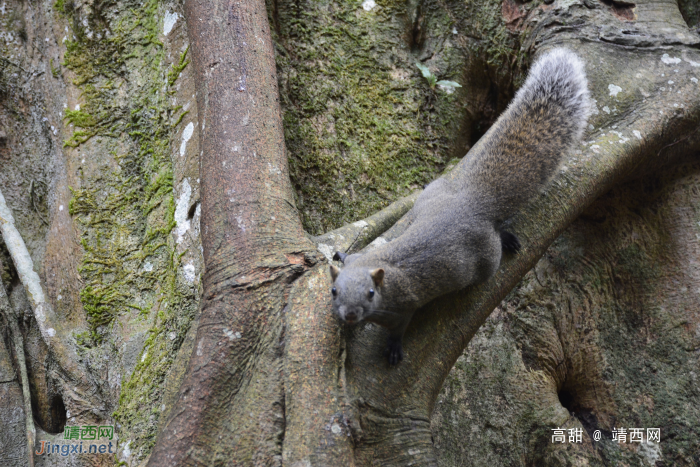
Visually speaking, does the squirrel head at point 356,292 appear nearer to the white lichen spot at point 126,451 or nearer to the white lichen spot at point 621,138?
the white lichen spot at point 126,451

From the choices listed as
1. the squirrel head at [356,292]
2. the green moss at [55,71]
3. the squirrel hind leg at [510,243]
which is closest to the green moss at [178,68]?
the green moss at [55,71]

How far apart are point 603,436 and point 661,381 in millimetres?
613

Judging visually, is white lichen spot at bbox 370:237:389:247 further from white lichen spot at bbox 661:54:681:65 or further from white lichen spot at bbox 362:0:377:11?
white lichen spot at bbox 661:54:681:65

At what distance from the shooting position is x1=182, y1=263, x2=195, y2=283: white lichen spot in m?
3.49

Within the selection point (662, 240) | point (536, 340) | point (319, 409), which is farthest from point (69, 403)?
point (662, 240)

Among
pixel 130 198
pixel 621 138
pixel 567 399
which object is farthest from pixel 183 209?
pixel 567 399

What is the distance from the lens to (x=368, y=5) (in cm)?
488

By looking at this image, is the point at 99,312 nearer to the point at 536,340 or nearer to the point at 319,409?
the point at 319,409

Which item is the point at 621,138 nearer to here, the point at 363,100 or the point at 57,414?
the point at 363,100

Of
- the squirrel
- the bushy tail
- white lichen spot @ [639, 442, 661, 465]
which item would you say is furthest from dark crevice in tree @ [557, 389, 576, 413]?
the bushy tail

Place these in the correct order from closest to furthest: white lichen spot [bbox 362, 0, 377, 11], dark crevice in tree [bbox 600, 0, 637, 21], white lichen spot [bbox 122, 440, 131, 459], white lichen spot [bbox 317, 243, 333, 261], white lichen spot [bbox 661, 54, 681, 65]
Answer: white lichen spot [bbox 122, 440, 131, 459], white lichen spot [bbox 317, 243, 333, 261], white lichen spot [bbox 661, 54, 681, 65], dark crevice in tree [bbox 600, 0, 637, 21], white lichen spot [bbox 362, 0, 377, 11]

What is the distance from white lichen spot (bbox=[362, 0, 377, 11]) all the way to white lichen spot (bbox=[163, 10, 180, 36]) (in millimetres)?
1689

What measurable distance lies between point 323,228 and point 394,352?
1727 mm

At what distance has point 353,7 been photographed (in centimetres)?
484
